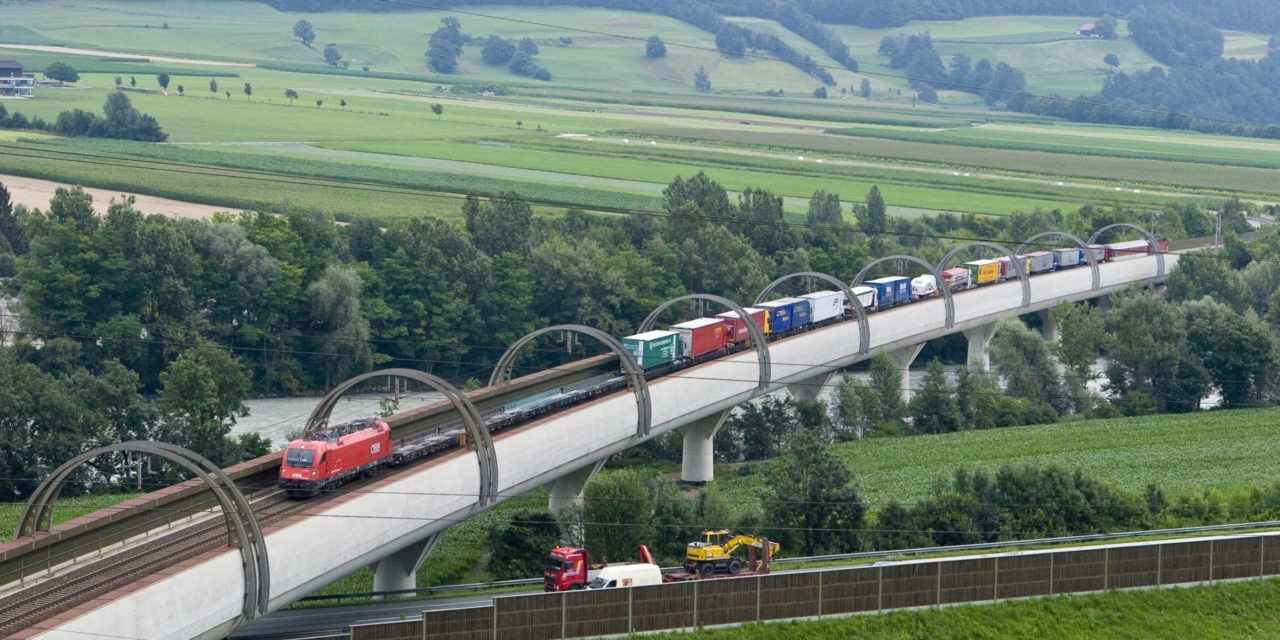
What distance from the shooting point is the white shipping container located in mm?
87750

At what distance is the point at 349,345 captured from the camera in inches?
3954

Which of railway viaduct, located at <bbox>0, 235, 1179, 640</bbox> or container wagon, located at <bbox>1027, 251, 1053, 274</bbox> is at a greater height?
railway viaduct, located at <bbox>0, 235, 1179, 640</bbox>

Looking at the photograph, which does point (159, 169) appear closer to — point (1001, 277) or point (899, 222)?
point (899, 222)

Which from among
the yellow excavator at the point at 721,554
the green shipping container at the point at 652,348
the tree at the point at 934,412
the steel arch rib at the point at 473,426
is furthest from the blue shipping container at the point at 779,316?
the yellow excavator at the point at 721,554

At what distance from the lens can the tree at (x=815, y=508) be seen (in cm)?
5922

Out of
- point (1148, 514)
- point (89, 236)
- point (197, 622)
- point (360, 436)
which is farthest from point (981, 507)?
point (89, 236)

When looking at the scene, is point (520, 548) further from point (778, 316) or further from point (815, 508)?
point (778, 316)

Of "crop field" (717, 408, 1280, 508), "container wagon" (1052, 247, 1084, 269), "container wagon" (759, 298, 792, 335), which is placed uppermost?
"container wagon" (759, 298, 792, 335)

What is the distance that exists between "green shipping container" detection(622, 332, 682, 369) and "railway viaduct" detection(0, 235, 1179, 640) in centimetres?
113

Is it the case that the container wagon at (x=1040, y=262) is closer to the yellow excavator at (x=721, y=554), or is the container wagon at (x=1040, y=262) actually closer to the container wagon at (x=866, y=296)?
the container wagon at (x=866, y=296)

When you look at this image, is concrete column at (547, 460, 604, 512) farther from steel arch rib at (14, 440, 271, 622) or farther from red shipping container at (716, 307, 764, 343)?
steel arch rib at (14, 440, 271, 622)

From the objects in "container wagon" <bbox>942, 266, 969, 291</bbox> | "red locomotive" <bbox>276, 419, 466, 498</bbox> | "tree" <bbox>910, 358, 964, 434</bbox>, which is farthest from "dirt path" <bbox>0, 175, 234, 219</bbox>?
"red locomotive" <bbox>276, 419, 466, 498</bbox>

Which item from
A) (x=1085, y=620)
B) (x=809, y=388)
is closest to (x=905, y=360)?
(x=809, y=388)

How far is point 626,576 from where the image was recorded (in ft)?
162
